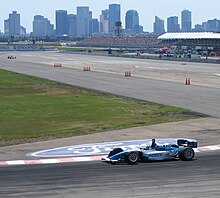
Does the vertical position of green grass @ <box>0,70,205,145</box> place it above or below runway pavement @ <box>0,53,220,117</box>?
below

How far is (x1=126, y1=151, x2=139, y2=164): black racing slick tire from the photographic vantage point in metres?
27.0

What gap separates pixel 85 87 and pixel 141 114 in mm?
29591

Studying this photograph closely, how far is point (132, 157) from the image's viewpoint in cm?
2712

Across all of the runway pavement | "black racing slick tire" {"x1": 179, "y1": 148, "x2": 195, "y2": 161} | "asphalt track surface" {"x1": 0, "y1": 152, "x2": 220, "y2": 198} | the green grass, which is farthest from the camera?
the runway pavement

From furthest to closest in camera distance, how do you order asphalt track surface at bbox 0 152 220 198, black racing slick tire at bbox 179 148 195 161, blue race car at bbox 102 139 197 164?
black racing slick tire at bbox 179 148 195 161 < blue race car at bbox 102 139 197 164 < asphalt track surface at bbox 0 152 220 198


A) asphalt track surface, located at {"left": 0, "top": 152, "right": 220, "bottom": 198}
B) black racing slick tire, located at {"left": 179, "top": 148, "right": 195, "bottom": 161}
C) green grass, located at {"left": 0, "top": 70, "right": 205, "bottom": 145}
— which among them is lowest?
green grass, located at {"left": 0, "top": 70, "right": 205, "bottom": 145}

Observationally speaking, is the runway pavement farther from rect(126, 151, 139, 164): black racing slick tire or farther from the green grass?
rect(126, 151, 139, 164): black racing slick tire

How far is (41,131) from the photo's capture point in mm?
37844

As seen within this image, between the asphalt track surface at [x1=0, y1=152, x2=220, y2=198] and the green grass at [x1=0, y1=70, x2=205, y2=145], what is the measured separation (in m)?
8.84

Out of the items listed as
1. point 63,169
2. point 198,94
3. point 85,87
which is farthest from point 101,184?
point 85,87

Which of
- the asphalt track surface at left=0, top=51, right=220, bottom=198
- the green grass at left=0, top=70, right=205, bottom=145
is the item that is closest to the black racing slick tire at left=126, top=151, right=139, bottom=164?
the asphalt track surface at left=0, top=51, right=220, bottom=198

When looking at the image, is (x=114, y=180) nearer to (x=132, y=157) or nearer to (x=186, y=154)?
(x=132, y=157)

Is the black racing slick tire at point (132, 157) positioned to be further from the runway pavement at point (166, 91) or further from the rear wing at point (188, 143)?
the runway pavement at point (166, 91)

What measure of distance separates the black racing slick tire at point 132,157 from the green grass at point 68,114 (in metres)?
9.11
